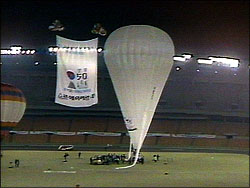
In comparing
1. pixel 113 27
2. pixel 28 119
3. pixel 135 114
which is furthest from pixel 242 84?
pixel 113 27

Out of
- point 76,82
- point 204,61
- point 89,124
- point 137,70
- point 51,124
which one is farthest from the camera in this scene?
point 89,124

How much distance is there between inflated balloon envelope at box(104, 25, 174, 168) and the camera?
6.30 m

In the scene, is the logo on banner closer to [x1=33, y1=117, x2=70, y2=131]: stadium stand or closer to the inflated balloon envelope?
the inflated balloon envelope

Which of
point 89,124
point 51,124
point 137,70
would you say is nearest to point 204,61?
point 89,124

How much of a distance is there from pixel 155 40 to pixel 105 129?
819 centimetres

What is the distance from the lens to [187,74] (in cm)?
1395

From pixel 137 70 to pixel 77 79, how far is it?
116 centimetres

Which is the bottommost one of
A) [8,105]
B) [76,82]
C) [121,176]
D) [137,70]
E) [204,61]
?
[121,176]

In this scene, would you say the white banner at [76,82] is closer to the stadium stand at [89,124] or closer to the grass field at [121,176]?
the grass field at [121,176]

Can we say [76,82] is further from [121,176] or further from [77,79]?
[121,176]

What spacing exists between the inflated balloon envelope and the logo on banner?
2.71ft

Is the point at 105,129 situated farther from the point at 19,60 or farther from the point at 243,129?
the point at 243,129

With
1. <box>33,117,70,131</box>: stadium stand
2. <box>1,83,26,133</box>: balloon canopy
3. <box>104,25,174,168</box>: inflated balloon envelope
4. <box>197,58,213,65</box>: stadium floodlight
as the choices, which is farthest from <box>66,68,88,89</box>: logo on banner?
<box>33,117,70,131</box>: stadium stand

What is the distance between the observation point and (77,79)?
568 cm
